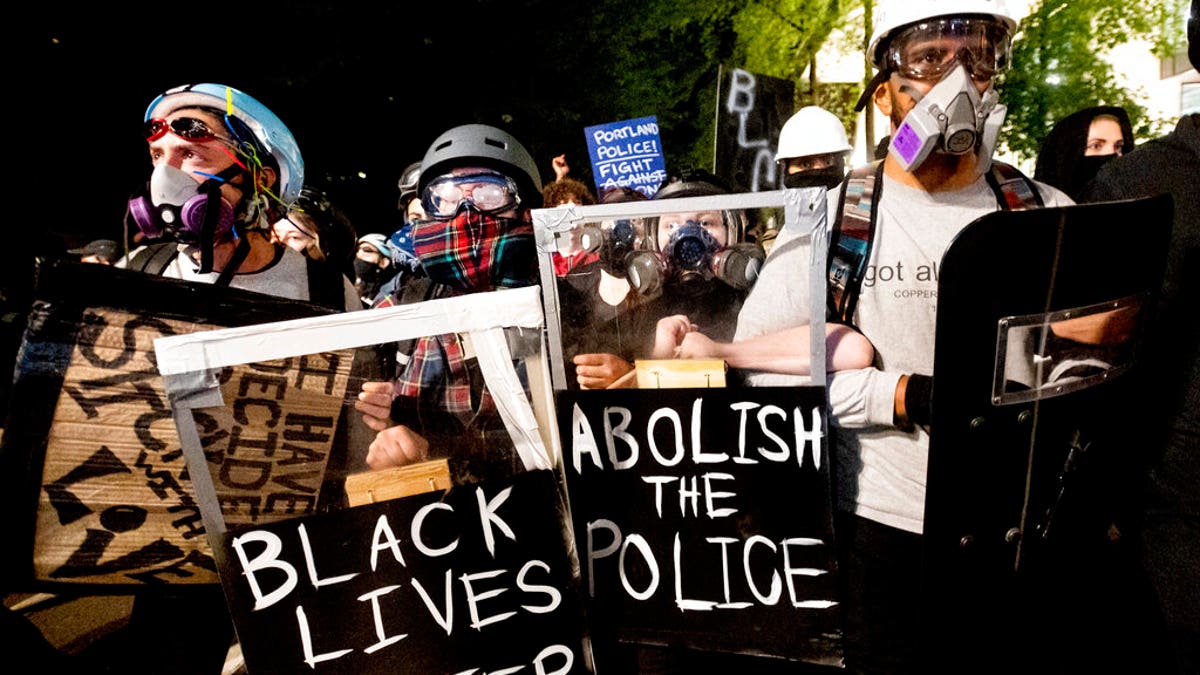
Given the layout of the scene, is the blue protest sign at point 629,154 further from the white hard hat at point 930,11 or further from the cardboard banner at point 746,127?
the white hard hat at point 930,11

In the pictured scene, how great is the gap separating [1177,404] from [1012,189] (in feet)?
2.70

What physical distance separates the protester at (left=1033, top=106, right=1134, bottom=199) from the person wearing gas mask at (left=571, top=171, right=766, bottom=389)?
3714mm

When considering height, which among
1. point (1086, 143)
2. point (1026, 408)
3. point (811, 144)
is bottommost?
point (1026, 408)

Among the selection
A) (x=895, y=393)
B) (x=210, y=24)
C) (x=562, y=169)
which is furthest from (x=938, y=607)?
(x=210, y=24)

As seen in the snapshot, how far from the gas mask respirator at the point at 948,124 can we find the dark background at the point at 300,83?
610cm

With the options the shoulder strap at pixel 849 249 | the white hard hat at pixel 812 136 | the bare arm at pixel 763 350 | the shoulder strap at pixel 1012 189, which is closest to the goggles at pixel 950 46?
the shoulder strap at pixel 1012 189

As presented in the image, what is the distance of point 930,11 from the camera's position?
5.94 feet

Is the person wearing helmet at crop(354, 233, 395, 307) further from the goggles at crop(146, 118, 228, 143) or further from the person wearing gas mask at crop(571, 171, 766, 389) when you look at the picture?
the person wearing gas mask at crop(571, 171, 766, 389)

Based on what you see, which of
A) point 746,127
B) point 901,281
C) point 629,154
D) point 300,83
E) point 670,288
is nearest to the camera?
point 670,288

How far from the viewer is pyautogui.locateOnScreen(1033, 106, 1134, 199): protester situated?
4.29 m

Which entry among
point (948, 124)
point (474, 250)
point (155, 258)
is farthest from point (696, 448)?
point (155, 258)

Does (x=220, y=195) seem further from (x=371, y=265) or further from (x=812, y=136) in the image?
(x=812, y=136)

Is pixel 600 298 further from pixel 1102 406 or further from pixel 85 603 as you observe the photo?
pixel 85 603

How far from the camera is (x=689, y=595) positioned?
1.70 m
